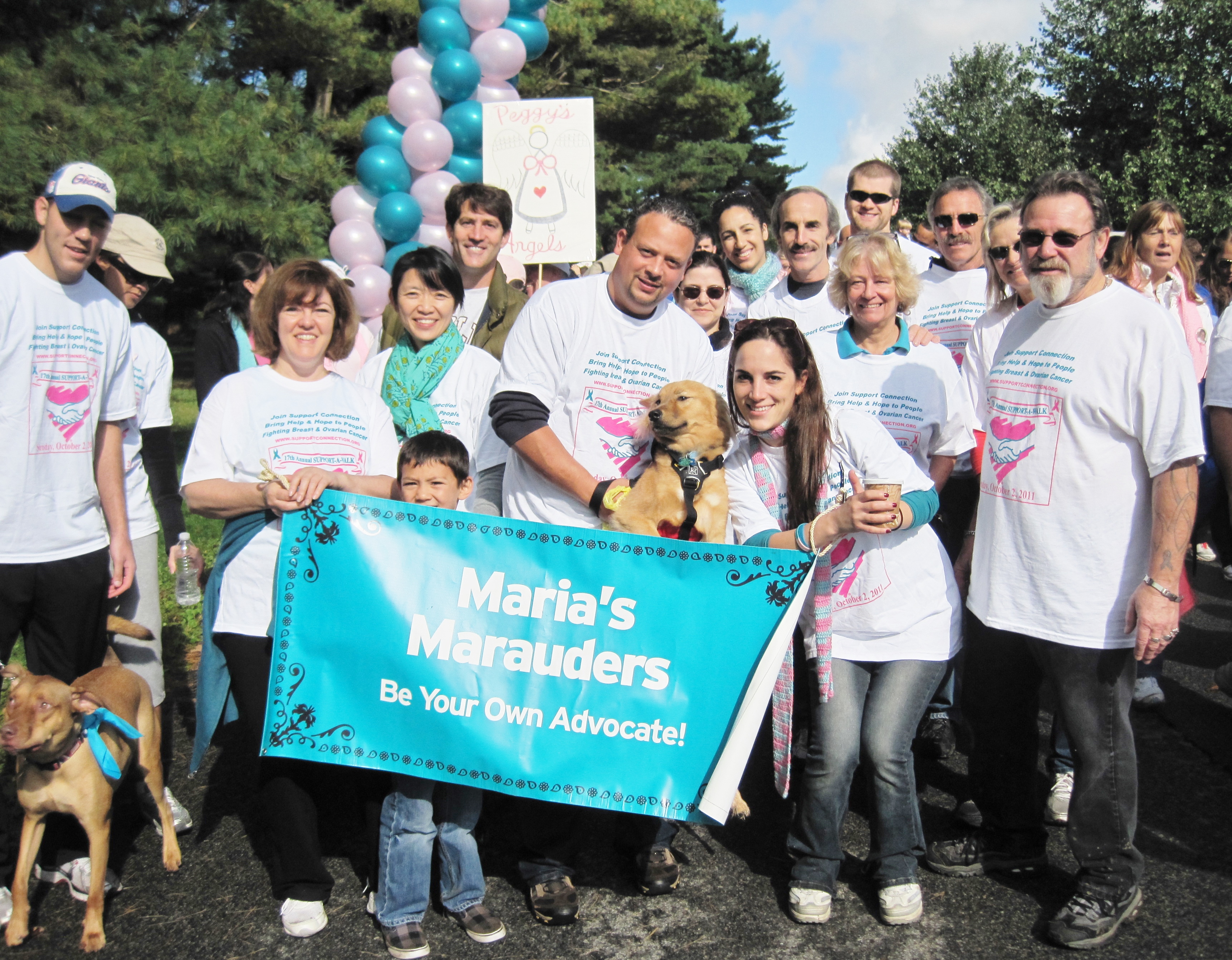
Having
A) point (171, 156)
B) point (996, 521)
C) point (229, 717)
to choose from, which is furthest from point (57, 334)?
point (171, 156)

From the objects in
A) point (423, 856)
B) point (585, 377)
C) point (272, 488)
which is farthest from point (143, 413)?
point (423, 856)

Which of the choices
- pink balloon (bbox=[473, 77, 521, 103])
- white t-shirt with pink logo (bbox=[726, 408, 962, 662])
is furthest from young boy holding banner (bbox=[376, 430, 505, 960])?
pink balloon (bbox=[473, 77, 521, 103])

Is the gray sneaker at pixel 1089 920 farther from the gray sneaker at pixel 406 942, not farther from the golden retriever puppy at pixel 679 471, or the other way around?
the gray sneaker at pixel 406 942

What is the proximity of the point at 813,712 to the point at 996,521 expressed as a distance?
91cm

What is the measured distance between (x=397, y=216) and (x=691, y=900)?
27.7ft

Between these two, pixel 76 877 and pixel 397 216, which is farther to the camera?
pixel 397 216

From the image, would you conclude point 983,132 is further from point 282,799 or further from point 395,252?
point 282,799

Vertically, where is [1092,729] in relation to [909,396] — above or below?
below

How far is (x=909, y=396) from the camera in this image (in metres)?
3.78

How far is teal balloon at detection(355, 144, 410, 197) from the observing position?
35.0ft

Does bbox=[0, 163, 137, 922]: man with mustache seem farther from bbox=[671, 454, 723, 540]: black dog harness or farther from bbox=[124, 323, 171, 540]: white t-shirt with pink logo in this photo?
bbox=[671, 454, 723, 540]: black dog harness

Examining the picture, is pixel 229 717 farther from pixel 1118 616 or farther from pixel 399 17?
pixel 399 17

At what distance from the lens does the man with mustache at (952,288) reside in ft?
16.2

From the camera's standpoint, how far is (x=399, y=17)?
714 inches
